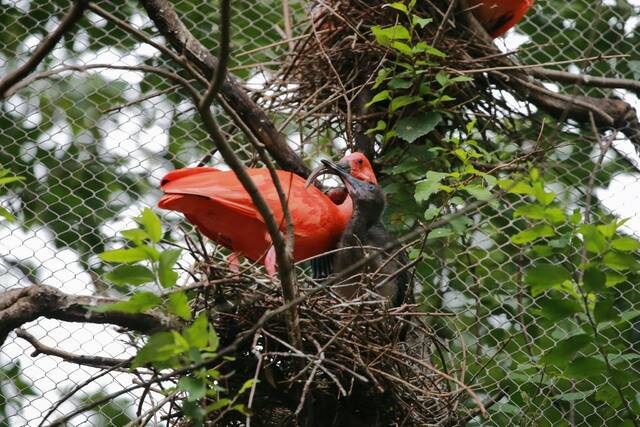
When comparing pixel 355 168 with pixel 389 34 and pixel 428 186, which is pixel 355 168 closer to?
pixel 428 186

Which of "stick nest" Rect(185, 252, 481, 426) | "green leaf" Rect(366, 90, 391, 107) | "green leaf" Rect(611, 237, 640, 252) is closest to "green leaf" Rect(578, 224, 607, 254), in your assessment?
"green leaf" Rect(611, 237, 640, 252)

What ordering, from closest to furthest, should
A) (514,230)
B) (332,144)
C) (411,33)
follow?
1. (411,33)
2. (332,144)
3. (514,230)

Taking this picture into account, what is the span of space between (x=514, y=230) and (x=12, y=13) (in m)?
2.27

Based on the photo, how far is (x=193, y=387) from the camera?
212cm

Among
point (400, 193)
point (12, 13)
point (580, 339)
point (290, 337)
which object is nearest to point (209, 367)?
point (290, 337)

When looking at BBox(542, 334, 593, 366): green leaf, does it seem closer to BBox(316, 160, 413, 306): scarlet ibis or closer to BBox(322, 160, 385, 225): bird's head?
BBox(316, 160, 413, 306): scarlet ibis

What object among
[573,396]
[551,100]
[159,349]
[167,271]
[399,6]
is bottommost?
[573,396]

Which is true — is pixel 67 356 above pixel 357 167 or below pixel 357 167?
above

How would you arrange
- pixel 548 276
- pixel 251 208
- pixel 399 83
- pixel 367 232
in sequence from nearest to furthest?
pixel 548 276
pixel 251 208
pixel 367 232
pixel 399 83

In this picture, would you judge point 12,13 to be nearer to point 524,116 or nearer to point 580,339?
point 524,116

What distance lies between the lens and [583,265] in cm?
242

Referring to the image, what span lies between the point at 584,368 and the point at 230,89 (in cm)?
138

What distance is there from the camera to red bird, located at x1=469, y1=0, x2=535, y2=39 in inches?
149

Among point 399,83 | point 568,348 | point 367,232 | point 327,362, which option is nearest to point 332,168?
point 367,232
